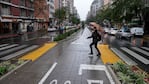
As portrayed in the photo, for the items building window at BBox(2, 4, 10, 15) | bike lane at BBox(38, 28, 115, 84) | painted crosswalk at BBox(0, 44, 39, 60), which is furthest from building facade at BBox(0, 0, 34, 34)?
bike lane at BBox(38, 28, 115, 84)

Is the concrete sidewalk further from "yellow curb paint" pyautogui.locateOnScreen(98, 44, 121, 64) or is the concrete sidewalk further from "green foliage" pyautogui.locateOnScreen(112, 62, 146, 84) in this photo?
"yellow curb paint" pyautogui.locateOnScreen(98, 44, 121, 64)

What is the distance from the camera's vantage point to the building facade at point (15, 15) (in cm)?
4722

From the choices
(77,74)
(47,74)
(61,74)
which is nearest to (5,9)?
(47,74)

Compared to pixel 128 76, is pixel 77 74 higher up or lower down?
lower down

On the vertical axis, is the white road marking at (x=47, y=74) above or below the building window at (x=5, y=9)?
below

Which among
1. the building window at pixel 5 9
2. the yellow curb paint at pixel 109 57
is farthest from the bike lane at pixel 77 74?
the building window at pixel 5 9

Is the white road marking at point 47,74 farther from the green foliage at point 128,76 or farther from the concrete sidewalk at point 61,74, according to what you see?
the green foliage at point 128,76

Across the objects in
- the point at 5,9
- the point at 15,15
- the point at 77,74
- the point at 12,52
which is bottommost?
the point at 77,74

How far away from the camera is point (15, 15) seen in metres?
53.9

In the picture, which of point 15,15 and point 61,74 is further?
point 15,15

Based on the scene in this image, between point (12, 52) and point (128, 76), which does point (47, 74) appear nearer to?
point (128, 76)

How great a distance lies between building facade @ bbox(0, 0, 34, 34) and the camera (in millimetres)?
47219

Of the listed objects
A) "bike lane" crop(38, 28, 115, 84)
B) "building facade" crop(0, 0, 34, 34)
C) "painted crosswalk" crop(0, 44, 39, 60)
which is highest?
"building facade" crop(0, 0, 34, 34)

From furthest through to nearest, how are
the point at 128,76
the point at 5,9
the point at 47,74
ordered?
the point at 5,9 → the point at 47,74 → the point at 128,76
